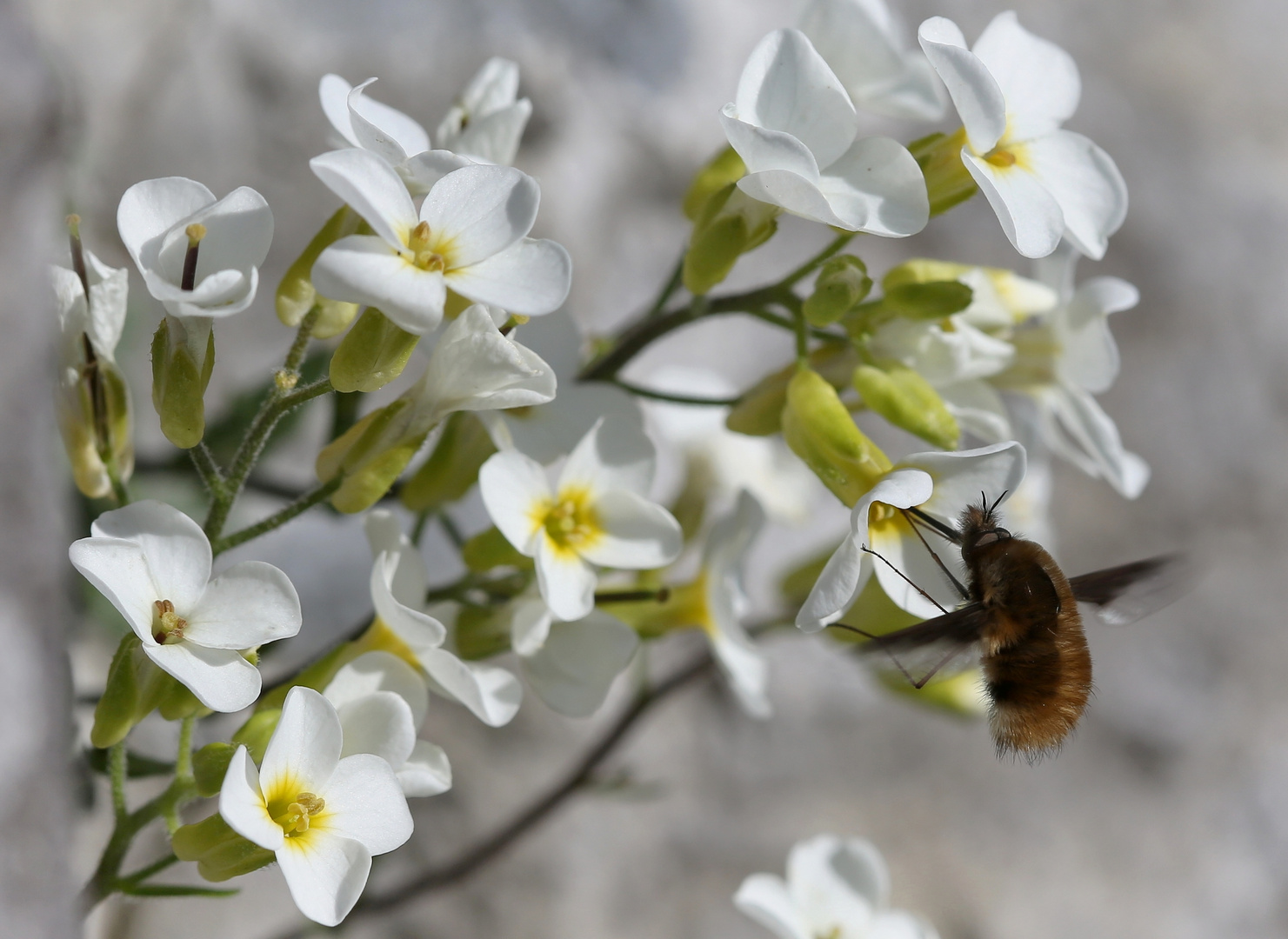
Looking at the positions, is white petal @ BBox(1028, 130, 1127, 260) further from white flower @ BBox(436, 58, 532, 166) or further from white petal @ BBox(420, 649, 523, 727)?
white petal @ BBox(420, 649, 523, 727)

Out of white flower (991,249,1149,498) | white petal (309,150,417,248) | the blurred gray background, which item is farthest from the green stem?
the blurred gray background

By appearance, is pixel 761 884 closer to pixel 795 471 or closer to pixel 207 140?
pixel 795 471

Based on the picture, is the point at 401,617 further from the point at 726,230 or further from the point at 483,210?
the point at 726,230

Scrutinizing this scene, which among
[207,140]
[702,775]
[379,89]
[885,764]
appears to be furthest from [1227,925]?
[207,140]

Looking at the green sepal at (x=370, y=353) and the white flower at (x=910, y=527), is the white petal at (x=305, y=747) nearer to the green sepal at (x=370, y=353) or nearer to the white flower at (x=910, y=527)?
the green sepal at (x=370, y=353)

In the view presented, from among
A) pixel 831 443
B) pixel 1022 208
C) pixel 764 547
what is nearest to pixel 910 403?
pixel 831 443

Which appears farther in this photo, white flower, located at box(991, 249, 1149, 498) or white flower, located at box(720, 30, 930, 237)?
white flower, located at box(991, 249, 1149, 498)
